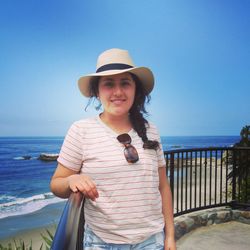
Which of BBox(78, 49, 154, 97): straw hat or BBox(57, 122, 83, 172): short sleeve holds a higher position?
BBox(78, 49, 154, 97): straw hat

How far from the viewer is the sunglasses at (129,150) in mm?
1085

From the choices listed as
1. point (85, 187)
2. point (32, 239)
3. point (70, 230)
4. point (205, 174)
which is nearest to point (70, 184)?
point (85, 187)

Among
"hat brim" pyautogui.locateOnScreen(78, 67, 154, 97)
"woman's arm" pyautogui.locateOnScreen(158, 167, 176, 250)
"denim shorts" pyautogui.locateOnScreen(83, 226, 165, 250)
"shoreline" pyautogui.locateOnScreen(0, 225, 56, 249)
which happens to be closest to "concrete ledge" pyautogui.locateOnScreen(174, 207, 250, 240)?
"woman's arm" pyautogui.locateOnScreen(158, 167, 176, 250)

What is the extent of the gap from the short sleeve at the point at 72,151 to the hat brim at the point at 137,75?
0.79 ft

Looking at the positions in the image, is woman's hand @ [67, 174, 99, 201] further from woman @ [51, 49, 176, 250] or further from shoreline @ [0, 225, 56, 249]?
shoreline @ [0, 225, 56, 249]

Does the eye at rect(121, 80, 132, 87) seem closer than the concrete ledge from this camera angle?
Yes

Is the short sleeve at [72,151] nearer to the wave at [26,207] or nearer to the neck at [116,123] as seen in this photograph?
the neck at [116,123]

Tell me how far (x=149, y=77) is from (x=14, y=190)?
25.3 metres

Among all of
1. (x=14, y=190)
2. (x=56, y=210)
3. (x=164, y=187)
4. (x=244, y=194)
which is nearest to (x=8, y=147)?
(x=14, y=190)

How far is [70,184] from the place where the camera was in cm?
84

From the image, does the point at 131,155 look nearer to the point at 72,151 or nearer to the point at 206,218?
the point at 72,151

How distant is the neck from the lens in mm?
1206

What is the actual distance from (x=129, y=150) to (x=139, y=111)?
305 mm

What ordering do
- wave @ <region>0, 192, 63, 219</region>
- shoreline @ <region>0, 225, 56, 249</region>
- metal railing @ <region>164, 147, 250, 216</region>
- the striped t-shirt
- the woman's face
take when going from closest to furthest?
the striped t-shirt → the woman's face → metal railing @ <region>164, 147, 250, 216</region> → shoreline @ <region>0, 225, 56, 249</region> → wave @ <region>0, 192, 63, 219</region>
